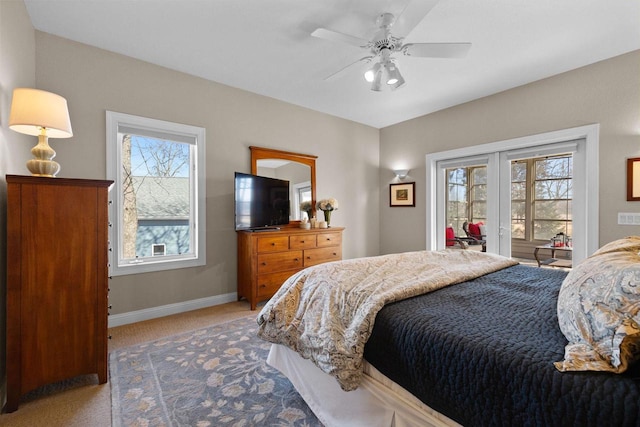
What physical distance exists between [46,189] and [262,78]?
7.97ft

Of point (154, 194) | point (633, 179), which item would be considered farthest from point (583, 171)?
point (154, 194)

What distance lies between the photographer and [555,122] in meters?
3.35

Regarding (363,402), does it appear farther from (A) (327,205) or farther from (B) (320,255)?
(A) (327,205)

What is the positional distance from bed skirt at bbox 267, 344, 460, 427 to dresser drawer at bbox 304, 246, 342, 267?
6.76 feet

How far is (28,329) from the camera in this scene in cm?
174

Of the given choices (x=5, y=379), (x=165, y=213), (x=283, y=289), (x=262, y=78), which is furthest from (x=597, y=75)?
(x=5, y=379)

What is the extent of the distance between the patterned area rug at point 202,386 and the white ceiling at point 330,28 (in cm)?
262

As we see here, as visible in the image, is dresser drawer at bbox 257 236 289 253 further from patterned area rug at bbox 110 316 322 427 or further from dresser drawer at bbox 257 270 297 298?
patterned area rug at bbox 110 316 322 427

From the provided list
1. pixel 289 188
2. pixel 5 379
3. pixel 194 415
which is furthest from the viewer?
pixel 289 188

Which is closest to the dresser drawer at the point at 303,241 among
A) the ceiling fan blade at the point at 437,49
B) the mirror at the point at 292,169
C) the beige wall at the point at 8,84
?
the mirror at the point at 292,169

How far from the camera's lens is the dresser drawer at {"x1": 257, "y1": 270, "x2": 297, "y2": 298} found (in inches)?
134

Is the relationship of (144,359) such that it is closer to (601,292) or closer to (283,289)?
→ (283,289)

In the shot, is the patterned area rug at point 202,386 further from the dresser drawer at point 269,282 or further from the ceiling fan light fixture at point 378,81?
the ceiling fan light fixture at point 378,81

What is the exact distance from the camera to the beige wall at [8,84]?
5.87ft
